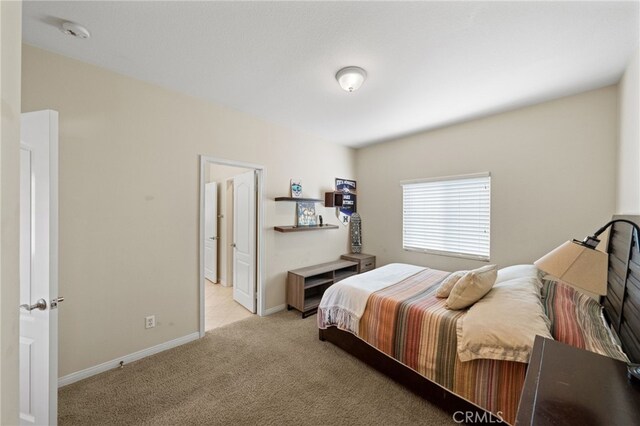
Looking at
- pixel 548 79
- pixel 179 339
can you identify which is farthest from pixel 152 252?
pixel 548 79

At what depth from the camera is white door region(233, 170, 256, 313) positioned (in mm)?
3457

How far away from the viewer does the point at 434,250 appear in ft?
12.1

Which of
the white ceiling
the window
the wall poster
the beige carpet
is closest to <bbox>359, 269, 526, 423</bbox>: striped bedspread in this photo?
the beige carpet

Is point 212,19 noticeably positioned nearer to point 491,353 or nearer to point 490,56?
point 490,56

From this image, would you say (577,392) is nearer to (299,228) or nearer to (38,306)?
(38,306)

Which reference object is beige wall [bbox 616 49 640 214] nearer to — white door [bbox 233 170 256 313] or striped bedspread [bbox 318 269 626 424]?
striped bedspread [bbox 318 269 626 424]

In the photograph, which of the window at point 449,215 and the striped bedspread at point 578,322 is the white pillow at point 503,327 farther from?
the window at point 449,215

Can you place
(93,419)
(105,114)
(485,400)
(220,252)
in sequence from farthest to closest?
1. (220,252)
2. (105,114)
3. (93,419)
4. (485,400)

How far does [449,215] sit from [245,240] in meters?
2.88

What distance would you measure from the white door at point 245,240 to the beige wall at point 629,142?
11.7 feet

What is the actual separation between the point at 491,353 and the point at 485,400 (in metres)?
0.31

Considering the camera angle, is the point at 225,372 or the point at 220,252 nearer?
the point at 225,372

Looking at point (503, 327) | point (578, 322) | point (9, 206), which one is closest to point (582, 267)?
point (503, 327)

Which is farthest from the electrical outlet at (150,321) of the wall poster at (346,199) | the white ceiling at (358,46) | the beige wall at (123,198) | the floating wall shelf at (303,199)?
the wall poster at (346,199)
